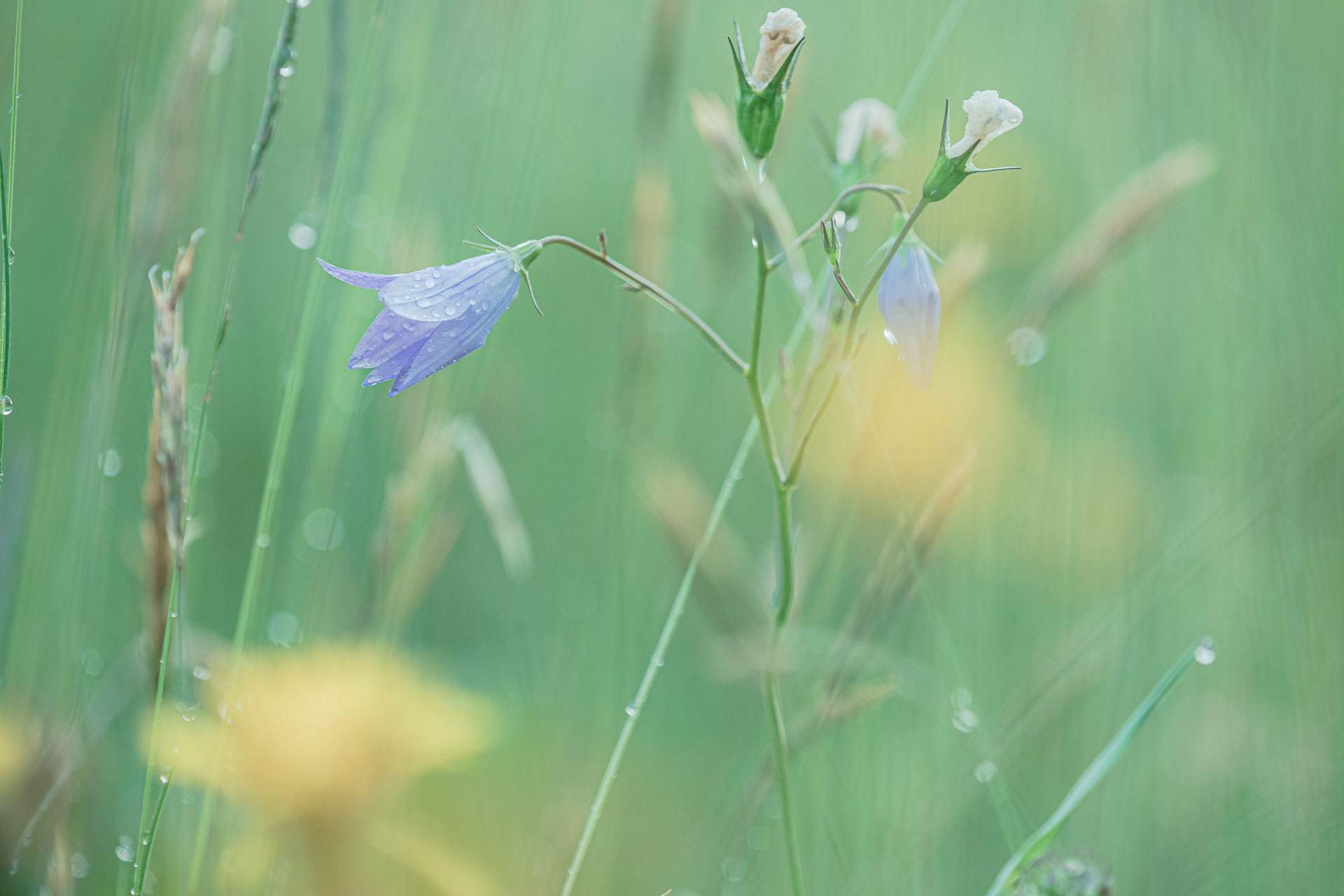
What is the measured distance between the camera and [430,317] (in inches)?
22.5

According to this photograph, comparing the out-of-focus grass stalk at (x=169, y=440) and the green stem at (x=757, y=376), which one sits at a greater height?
the green stem at (x=757, y=376)

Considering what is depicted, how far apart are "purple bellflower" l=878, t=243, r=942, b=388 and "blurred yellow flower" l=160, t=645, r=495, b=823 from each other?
490mm

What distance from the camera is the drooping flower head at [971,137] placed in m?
0.49

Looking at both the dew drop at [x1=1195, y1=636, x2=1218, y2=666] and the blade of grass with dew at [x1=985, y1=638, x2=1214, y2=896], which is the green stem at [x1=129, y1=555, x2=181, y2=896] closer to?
the blade of grass with dew at [x1=985, y1=638, x2=1214, y2=896]

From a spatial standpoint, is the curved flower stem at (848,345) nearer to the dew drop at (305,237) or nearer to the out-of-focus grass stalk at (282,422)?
the out-of-focus grass stalk at (282,422)

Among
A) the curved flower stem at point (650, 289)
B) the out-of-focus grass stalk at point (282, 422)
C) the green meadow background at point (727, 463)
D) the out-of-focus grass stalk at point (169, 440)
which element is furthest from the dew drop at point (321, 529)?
the curved flower stem at point (650, 289)

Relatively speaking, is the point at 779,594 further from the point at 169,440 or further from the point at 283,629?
the point at 283,629

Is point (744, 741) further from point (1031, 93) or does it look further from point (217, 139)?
point (1031, 93)

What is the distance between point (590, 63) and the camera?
217cm

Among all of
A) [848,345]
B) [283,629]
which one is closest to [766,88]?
[848,345]

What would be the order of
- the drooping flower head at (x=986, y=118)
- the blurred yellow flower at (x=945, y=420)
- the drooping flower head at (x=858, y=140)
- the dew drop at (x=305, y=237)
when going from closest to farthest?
the drooping flower head at (x=986, y=118) → the drooping flower head at (x=858, y=140) → the dew drop at (x=305, y=237) → the blurred yellow flower at (x=945, y=420)

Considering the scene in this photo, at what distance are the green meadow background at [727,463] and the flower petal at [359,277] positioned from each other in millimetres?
153

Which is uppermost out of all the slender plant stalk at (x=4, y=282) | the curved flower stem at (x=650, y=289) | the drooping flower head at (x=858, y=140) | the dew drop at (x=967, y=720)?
the drooping flower head at (x=858, y=140)

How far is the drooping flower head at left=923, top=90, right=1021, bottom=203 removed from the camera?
49cm
